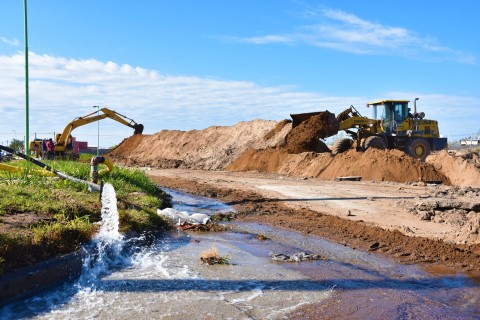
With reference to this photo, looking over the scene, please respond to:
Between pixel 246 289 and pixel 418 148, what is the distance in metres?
22.9

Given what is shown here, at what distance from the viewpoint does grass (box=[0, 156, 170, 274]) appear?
221 inches

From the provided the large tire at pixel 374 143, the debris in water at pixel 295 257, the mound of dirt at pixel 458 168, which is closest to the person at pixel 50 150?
the large tire at pixel 374 143

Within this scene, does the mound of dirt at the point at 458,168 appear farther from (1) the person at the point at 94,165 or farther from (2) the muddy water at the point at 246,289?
(1) the person at the point at 94,165

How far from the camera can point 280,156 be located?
2689 cm

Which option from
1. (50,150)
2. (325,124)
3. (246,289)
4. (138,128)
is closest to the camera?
(246,289)

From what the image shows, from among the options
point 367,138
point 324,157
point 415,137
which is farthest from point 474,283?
point 415,137

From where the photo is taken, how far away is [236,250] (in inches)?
305

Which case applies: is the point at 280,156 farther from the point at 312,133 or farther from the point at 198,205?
the point at 198,205

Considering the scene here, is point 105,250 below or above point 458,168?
below

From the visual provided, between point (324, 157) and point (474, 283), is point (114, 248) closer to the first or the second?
point (474, 283)

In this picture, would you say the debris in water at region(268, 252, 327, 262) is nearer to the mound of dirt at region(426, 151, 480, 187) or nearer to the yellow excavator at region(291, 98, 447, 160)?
the mound of dirt at region(426, 151, 480, 187)

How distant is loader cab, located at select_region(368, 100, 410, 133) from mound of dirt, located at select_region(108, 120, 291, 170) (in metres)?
6.52

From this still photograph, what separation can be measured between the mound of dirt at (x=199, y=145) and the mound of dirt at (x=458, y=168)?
423 inches

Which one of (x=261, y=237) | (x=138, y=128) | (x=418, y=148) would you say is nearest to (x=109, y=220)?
(x=261, y=237)
